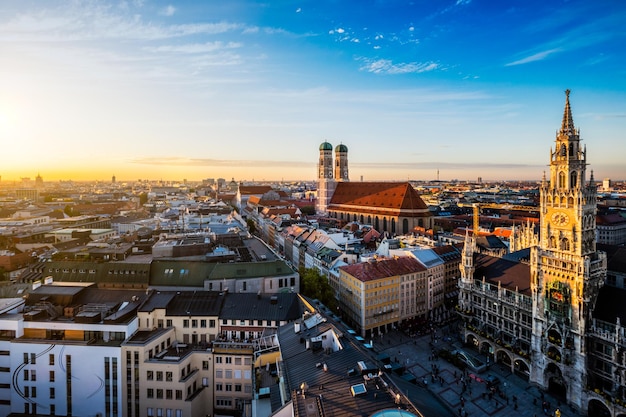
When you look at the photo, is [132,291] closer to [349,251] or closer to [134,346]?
[134,346]

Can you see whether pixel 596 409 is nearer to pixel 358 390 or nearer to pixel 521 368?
pixel 521 368

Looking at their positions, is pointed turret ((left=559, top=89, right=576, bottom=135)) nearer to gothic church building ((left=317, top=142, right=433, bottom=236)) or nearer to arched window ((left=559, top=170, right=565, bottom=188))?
arched window ((left=559, top=170, right=565, bottom=188))

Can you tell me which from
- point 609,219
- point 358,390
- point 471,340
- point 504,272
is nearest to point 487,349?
point 471,340

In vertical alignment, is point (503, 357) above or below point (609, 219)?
below

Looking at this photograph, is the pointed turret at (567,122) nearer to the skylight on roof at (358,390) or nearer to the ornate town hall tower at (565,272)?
the ornate town hall tower at (565,272)

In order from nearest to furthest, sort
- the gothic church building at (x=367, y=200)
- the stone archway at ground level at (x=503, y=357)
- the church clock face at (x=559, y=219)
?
the church clock face at (x=559, y=219) < the stone archway at ground level at (x=503, y=357) < the gothic church building at (x=367, y=200)

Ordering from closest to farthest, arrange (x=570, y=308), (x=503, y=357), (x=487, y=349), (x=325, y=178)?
(x=570, y=308), (x=503, y=357), (x=487, y=349), (x=325, y=178)

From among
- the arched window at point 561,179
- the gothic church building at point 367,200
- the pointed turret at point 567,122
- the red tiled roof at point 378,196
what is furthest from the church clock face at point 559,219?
the red tiled roof at point 378,196

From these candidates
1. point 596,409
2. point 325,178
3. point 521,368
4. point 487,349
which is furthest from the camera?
point 325,178
